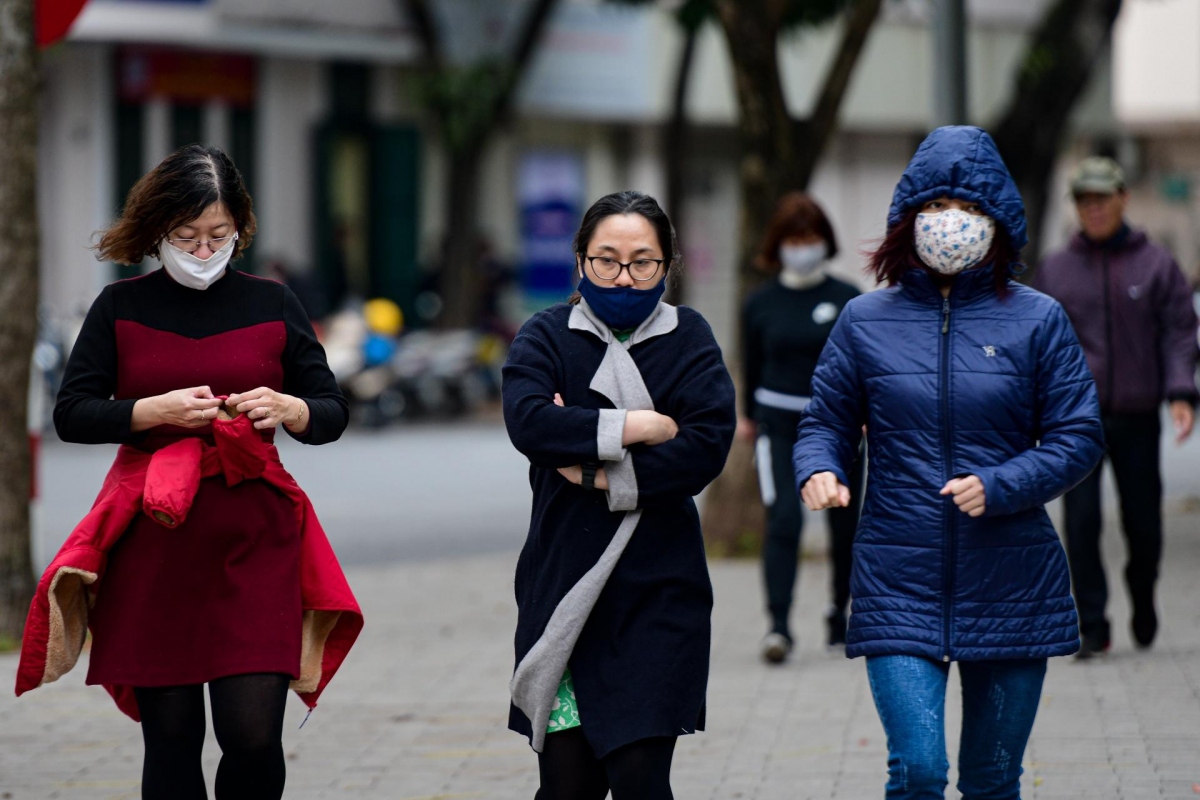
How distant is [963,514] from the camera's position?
4.31 m

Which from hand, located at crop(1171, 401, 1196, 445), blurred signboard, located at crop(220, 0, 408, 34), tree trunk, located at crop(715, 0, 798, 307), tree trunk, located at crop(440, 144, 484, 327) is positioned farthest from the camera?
tree trunk, located at crop(440, 144, 484, 327)

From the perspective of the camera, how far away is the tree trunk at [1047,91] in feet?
40.5

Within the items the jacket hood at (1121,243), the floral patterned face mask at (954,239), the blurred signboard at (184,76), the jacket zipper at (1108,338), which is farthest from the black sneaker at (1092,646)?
the blurred signboard at (184,76)

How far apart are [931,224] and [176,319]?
1.67m

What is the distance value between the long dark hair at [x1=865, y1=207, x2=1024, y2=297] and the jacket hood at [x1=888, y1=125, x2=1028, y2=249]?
0.02 meters

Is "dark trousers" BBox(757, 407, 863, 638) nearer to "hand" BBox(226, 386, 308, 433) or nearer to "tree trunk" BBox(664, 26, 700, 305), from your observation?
"hand" BBox(226, 386, 308, 433)

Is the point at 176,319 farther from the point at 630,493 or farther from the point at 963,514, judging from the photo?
the point at 963,514

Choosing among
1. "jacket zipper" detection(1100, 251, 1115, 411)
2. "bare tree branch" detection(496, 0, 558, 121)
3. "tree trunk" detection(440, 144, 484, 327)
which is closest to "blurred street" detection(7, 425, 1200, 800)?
"jacket zipper" detection(1100, 251, 1115, 411)

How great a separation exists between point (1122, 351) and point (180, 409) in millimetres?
4439

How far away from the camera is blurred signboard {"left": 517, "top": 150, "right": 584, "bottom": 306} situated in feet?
94.1

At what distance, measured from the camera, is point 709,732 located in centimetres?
676

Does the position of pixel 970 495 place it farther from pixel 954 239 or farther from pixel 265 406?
pixel 265 406

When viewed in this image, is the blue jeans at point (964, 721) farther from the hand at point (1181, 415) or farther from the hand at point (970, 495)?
the hand at point (1181, 415)

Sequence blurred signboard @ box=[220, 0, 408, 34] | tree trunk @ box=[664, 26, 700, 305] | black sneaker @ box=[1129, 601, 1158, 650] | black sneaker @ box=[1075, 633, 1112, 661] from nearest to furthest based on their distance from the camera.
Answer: black sneaker @ box=[1075, 633, 1112, 661]
black sneaker @ box=[1129, 601, 1158, 650]
tree trunk @ box=[664, 26, 700, 305]
blurred signboard @ box=[220, 0, 408, 34]
